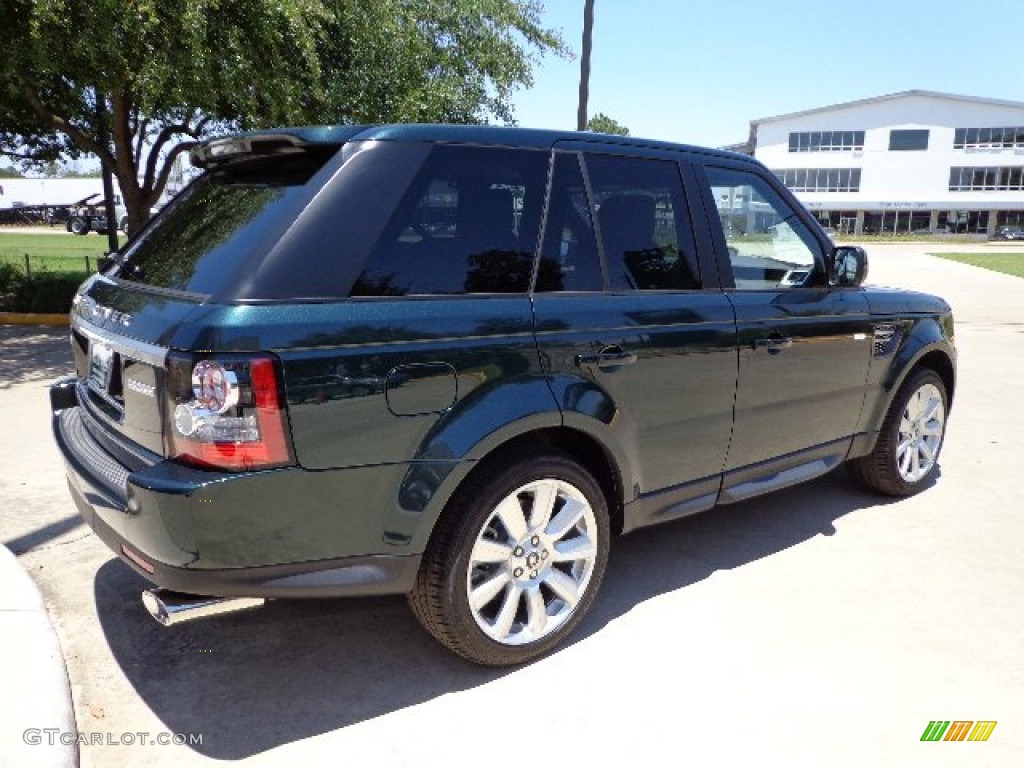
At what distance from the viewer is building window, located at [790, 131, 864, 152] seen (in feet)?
239

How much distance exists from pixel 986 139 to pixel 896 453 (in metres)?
79.1

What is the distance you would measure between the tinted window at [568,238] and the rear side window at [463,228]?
6 cm

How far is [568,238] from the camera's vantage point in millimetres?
3029

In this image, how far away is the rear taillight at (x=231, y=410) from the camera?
222cm

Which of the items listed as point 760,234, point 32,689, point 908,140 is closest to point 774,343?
point 760,234

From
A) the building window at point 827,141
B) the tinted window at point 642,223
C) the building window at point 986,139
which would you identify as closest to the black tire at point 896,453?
the tinted window at point 642,223

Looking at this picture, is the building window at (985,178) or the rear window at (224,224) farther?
the building window at (985,178)

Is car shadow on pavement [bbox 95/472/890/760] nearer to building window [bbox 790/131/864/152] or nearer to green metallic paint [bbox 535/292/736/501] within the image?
green metallic paint [bbox 535/292/736/501]

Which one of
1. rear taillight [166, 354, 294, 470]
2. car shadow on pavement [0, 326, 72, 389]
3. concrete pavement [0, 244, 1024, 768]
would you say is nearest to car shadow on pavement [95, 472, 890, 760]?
concrete pavement [0, 244, 1024, 768]

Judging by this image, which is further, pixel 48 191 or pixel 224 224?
pixel 48 191

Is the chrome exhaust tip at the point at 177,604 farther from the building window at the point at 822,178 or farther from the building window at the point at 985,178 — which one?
the building window at the point at 985,178

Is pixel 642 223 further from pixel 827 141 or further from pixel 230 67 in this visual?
pixel 827 141

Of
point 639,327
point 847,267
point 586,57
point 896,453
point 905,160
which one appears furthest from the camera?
point 905,160
